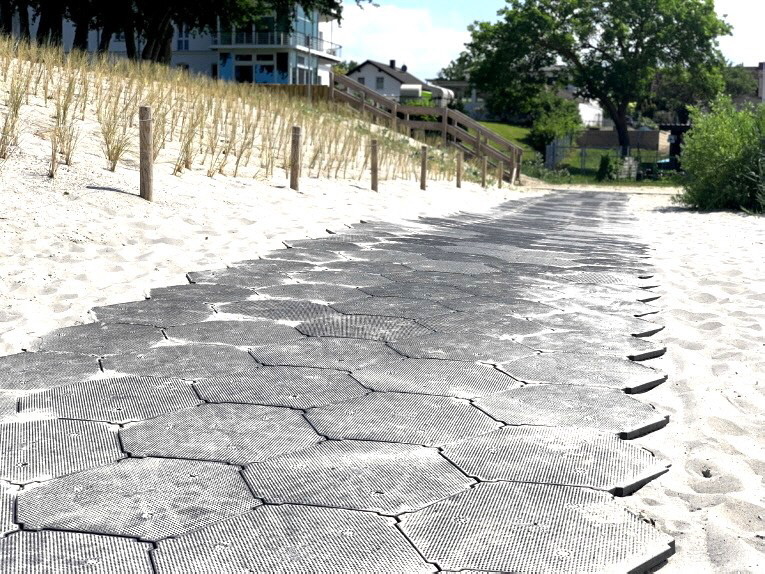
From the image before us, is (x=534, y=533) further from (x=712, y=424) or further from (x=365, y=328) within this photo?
(x=365, y=328)

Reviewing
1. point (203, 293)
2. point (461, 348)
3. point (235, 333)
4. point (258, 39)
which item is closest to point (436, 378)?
point (461, 348)

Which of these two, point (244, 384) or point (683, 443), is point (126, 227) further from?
point (683, 443)

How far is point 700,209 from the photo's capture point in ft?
58.6

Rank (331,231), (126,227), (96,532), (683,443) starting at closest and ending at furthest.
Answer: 1. (96,532)
2. (683,443)
3. (126,227)
4. (331,231)

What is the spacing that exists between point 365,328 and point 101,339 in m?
1.37

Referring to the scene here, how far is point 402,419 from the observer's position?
3459mm

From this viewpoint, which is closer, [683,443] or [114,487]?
[114,487]

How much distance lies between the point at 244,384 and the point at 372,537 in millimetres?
1494

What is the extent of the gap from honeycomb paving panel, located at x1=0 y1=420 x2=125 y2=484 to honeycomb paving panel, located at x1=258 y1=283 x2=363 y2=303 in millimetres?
2467

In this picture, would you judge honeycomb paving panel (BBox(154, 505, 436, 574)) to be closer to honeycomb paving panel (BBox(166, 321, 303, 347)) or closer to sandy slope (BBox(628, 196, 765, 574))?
sandy slope (BBox(628, 196, 765, 574))

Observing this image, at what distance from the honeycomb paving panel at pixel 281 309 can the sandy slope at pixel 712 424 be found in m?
1.92

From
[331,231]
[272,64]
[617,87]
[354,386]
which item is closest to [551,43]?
[617,87]

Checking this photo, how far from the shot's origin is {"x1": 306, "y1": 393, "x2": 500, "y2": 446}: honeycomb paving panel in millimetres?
3291

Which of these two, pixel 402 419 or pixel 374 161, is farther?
pixel 374 161
